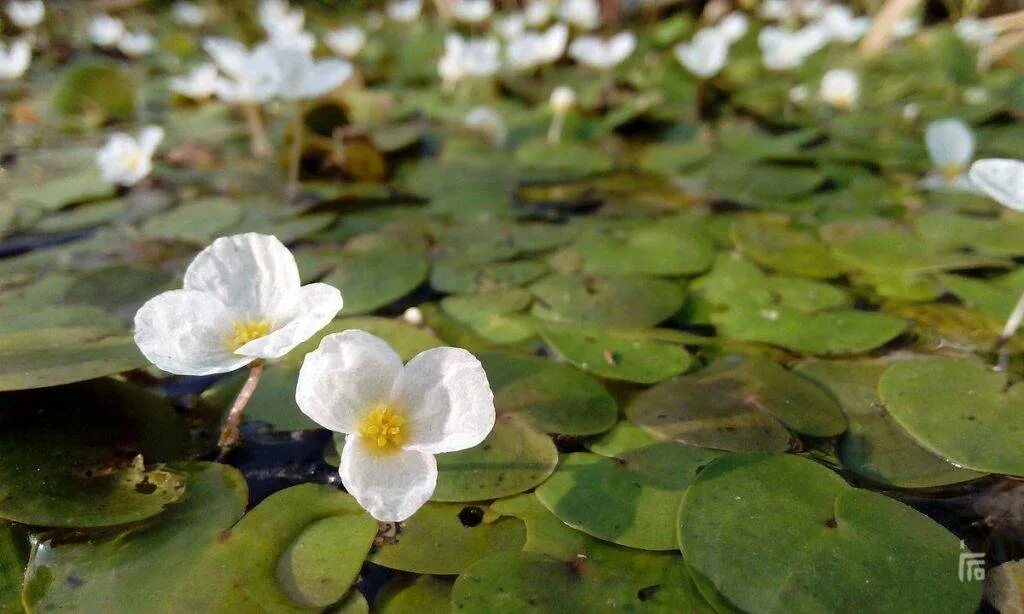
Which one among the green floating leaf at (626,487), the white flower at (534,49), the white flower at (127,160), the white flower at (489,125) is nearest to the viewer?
the green floating leaf at (626,487)

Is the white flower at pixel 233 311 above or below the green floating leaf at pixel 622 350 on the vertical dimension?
above

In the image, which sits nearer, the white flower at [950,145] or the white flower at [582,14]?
the white flower at [950,145]

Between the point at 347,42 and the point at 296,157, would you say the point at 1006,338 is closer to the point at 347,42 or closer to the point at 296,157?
the point at 296,157

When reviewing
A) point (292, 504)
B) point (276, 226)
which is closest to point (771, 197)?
point (276, 226)

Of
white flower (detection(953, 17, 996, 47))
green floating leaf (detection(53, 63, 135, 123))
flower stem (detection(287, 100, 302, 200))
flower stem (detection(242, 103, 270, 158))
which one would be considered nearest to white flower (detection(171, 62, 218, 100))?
green floating leaf (detection(53, 63, 135, 123))

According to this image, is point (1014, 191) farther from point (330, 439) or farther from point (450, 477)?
point (330, 439)

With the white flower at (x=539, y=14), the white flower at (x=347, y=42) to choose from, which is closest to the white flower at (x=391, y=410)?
the white flower at (x=347, y=42)

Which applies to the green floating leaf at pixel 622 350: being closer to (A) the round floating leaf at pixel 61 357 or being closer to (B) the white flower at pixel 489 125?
(A) the round floating leaf at pixel 61 357
